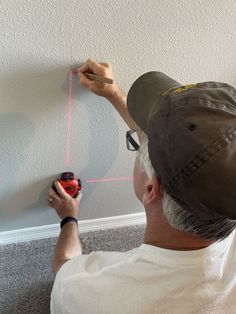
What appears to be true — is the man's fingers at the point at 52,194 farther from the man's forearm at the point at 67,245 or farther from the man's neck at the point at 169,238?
the man's neck at the point at 169,238

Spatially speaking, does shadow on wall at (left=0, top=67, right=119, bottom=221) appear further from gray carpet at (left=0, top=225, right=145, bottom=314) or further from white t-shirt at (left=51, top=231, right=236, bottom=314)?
white t-shirt at (left=51, top=231, right=236, bottom=314)

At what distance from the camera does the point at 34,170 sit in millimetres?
1171

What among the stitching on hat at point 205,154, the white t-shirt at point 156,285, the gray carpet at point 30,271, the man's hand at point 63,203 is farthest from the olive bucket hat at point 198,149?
the gray carpet at point 30,271

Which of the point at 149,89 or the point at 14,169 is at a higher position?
the point at 149,89

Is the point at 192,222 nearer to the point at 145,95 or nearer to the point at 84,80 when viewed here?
the point at 145,95

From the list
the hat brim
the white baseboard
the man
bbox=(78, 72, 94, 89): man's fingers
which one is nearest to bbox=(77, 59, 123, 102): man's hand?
bbox=(78, 72, 94, 89): man's fingers

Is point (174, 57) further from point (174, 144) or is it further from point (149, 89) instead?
point (174, 144)

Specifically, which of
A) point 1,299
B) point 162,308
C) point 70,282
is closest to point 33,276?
point 1,299

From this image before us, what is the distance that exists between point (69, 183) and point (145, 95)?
476mm

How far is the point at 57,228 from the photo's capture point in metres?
1.43

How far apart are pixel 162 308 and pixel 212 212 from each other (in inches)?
7.5

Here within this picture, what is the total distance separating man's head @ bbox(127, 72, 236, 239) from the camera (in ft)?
1.92

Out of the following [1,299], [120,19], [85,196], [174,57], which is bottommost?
[1,299]

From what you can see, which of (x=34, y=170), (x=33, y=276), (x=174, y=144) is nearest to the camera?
(x=174, y=144)
